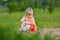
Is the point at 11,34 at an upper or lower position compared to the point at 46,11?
upper

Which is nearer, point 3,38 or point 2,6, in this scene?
point 3,38

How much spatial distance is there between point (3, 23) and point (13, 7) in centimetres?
2101

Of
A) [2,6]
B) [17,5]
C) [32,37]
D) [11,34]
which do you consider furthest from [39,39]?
[2,6]

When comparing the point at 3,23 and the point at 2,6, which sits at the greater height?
the point at 3,23

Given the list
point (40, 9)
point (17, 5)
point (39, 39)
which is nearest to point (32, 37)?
point (39, 39)

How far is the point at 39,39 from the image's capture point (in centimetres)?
434

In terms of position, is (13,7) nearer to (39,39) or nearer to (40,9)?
(40,9)

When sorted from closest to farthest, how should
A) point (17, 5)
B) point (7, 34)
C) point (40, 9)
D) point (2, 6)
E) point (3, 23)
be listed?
point (7, 34), point (3, 23), point (40, 9), point (17, 5), point (2, 6)

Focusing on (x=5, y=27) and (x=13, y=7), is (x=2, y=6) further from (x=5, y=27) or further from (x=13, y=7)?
(x=5, y=27)

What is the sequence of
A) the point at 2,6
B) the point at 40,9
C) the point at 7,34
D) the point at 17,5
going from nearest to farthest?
the point at 7,34 → the point at 40,9 → the point at 17,5 → the point at 2,6

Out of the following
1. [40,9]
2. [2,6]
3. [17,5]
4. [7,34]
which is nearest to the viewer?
[7,34]

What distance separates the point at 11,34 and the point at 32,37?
30cm

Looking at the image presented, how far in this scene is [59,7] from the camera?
26.5 meters

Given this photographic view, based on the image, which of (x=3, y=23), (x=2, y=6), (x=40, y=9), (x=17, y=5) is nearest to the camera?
(x=3, y=23)
